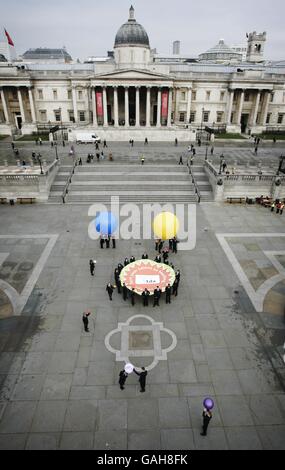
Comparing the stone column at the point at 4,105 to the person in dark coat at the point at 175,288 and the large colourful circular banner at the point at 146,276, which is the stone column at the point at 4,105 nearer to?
the large colourful circular banner at the point at 146,276

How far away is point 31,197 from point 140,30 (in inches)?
2101

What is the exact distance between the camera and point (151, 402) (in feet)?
39.3

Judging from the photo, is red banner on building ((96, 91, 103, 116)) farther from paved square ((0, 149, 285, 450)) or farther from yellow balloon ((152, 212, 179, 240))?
yellow balloon ((152, 212, 179, 240))

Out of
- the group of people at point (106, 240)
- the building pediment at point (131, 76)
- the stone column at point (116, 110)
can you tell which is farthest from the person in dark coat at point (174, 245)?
the building pediment at point (131, 76)

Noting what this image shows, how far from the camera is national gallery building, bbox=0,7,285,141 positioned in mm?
64812

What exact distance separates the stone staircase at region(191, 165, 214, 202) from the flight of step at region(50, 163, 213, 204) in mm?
943

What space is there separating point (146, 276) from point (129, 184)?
1929 cm

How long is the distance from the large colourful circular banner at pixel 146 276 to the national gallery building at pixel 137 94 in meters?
49.9

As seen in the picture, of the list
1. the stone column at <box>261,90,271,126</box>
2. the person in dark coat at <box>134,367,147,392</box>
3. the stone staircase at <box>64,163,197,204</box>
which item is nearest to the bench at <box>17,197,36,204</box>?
the stone staircase at <box>64,163,197,204</box>

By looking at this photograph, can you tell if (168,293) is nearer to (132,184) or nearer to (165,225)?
(165,225)

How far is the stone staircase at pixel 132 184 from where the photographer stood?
3299 centimetres

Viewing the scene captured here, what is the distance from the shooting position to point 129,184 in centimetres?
3525

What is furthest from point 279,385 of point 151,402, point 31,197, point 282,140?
point 282,140

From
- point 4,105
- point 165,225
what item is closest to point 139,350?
point 165,225
